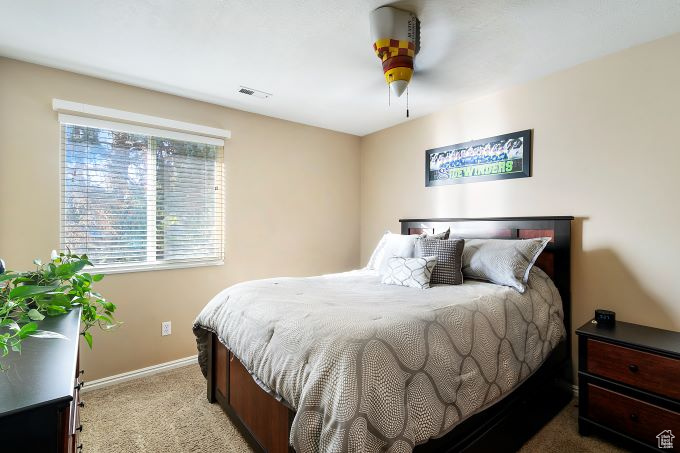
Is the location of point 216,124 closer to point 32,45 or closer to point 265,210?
point 265,210

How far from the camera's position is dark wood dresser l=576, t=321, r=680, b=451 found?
5.46ft

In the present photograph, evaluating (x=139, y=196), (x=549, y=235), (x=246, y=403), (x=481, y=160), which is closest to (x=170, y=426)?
(x=246, y=403)

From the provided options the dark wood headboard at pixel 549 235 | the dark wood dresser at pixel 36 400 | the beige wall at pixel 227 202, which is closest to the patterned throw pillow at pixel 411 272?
the dark wood headboard at pixel 549 235

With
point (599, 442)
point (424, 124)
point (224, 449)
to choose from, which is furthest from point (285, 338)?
point (424, 124)

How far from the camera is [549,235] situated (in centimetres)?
249

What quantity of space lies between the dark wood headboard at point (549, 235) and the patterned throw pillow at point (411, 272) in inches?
31.4

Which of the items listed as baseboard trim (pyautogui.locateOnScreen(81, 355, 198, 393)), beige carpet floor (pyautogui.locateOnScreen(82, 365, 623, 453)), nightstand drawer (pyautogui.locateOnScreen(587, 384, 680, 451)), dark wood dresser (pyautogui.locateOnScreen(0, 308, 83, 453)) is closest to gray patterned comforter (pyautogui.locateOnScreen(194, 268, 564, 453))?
nightstand drawer (pyautogui.locateOnScreen(587, 384, 680, 451))

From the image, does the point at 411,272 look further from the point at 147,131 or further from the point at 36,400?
the point at 147,131

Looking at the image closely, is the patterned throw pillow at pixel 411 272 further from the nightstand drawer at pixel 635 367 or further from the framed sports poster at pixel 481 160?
the framed sports poster at pixel 481 160

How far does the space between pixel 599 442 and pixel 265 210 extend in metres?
3.04

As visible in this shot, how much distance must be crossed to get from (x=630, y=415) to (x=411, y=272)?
137 cm

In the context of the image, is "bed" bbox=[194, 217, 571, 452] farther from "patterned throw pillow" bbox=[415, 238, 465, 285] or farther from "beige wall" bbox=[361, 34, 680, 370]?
"beige wall" bbox=[361, 34, 680, 370]

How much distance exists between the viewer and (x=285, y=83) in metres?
2.67

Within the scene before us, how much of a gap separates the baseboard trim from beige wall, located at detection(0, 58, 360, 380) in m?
0.04
